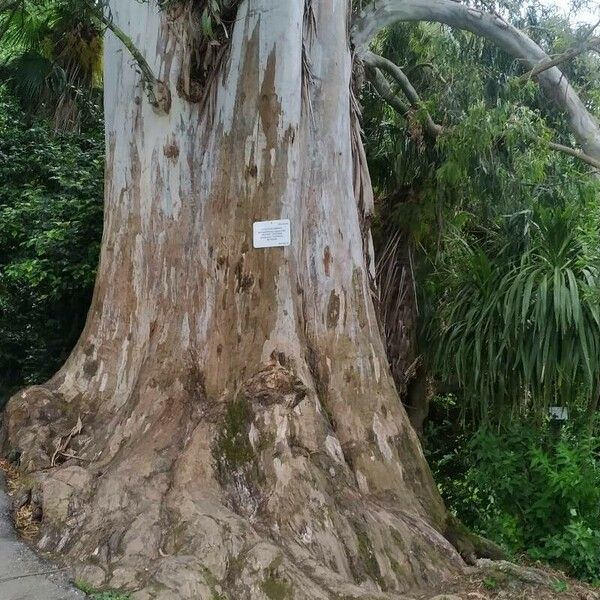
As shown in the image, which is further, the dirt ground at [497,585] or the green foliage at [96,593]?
the dirt ground at [497,585]

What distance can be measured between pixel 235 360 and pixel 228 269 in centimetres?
68

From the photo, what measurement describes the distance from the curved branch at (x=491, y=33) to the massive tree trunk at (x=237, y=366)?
0.78 meters

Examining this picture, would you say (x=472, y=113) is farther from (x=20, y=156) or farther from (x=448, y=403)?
(x=20, y=156)

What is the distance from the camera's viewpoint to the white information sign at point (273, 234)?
5.46 meters

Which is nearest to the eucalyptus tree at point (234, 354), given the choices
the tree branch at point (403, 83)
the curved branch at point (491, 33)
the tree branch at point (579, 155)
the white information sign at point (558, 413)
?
the curved branch at point (491, 33)

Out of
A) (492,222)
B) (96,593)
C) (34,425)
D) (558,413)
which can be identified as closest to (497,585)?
(558,413)

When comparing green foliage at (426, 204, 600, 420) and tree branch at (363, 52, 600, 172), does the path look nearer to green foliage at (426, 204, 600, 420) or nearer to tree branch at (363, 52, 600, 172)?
green foliage at (426, 204, 600, 420)

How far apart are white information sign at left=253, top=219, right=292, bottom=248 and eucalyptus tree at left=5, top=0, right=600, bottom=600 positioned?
0.05m

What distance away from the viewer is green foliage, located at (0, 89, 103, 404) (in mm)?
7906

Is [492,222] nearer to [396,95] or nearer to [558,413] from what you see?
[396,95]

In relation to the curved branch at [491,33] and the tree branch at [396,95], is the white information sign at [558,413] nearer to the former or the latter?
the tree branch at [396,95]

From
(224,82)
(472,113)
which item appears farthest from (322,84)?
(472,113)

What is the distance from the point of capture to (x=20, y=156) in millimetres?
8984

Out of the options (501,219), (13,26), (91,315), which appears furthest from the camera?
(13,26)
